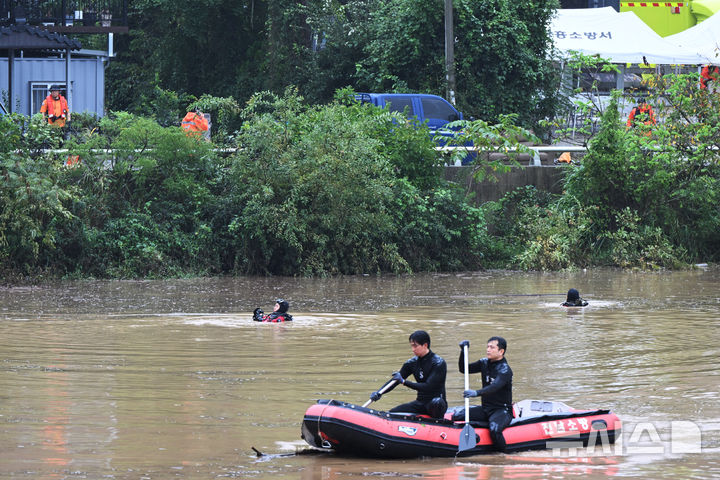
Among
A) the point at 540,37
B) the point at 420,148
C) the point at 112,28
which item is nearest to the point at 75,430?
the point at 420,148

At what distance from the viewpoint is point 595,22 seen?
39.7 metres

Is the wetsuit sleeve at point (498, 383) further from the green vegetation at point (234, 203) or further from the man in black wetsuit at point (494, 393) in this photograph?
the green vegetation at point (234, 203)

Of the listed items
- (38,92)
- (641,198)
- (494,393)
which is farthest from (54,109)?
(494,393)

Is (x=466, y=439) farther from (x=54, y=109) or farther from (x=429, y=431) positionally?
(x=54, y=109)

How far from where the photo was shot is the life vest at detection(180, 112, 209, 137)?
26.9 meters

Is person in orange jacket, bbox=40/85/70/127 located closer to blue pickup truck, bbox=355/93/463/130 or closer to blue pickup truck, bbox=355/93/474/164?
blue pickup truck, bbox=355/93/474/164

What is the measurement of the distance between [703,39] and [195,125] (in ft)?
65.4

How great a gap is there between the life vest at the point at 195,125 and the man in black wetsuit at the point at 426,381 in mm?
16313

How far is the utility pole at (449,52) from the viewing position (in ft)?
106

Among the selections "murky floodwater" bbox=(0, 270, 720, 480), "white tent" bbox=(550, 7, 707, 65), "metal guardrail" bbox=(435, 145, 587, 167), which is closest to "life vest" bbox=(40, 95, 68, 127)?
"murky floodwater" bbox=(0, 270, 720, 480)

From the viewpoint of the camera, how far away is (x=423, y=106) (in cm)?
3106

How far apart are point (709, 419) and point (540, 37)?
25914 mm

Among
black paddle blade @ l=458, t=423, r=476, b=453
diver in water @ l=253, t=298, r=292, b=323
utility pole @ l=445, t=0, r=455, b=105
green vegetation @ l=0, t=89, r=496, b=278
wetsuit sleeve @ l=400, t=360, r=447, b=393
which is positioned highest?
utility pole @ l=445, t=0, r=455, b=105

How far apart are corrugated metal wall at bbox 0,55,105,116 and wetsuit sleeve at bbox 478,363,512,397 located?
22.8m
